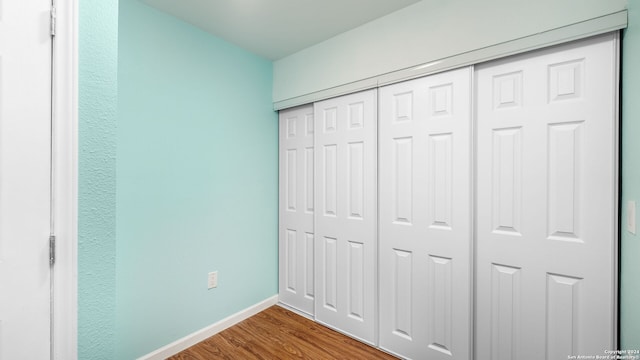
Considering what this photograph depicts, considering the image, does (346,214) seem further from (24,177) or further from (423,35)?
(24,177)

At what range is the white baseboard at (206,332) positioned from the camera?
182 cm

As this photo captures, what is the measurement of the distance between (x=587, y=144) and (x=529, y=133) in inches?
9.1

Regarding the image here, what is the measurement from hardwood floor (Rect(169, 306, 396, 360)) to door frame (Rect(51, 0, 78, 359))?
1.25 meters

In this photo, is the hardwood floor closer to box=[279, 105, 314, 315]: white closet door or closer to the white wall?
box=[279, 105, 314, 315]: white closet door

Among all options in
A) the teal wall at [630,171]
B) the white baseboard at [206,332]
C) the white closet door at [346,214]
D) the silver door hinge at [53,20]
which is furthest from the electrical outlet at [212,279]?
the teal wall at [630,171]

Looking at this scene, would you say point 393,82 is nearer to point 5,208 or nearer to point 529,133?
point 529,133

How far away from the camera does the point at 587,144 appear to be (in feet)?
4.24

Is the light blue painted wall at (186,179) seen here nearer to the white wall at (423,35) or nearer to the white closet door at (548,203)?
the white wall at (423,35)

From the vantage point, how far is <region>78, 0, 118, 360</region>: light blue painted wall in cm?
88

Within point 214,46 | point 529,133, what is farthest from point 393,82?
point 214,46

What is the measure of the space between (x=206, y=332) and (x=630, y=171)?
2656 mm

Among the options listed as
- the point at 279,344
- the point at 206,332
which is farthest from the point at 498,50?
the point at 206,332

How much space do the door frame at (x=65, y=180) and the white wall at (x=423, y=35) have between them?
1.61 meters

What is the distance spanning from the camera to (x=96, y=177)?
906 mm
